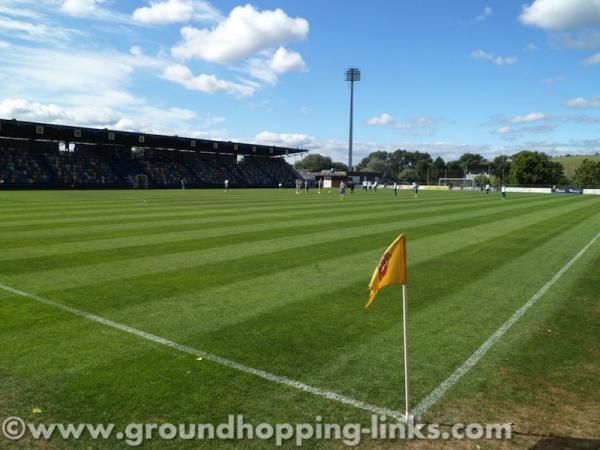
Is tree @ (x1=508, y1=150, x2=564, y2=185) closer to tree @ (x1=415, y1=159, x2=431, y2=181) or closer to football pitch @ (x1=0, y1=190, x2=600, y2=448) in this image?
tree @ (x1=415, y1=159, x2=431, y2=181)

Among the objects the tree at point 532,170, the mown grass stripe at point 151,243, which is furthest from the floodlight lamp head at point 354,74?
the mown grass stripe at point 151,243

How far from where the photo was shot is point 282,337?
20.0ft

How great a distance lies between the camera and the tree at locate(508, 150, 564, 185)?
120 metres

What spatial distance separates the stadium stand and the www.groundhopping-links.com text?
58.2 meters

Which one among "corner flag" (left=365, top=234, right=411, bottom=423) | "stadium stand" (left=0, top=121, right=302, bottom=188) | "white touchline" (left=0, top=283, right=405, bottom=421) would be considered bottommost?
"white touchline" (left=0, top=283, right=405, bottom=421)

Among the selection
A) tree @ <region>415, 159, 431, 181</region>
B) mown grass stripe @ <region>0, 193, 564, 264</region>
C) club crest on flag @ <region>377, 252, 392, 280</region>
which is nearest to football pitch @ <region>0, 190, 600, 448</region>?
mown grass stripe @ <region>0, 193, 564, 264</region>

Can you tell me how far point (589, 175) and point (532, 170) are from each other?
13199 mm

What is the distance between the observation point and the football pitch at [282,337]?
4.37 m

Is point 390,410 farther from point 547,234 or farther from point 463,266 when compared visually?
point 547,234

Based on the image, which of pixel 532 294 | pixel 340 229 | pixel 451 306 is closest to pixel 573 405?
pixel 451 306

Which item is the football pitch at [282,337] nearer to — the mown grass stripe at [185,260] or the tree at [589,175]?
the mown grass stripe at [185,260]

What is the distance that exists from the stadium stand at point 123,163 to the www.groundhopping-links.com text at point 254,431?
5824 centimetres

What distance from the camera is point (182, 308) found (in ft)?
23.7

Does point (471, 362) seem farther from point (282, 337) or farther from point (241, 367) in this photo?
point (241, 367)
